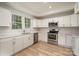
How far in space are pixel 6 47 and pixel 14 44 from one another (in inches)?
10.9

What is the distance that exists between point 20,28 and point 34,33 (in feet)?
1.92

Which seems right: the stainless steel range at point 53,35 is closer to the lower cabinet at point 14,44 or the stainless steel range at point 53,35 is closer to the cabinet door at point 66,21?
the cabinet door at point 66,21

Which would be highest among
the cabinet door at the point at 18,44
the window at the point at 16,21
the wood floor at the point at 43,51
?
the window at the point at 16,21

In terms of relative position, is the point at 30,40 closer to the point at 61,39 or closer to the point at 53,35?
the point at 53,35

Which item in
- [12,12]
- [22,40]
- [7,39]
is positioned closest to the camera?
[7,39]

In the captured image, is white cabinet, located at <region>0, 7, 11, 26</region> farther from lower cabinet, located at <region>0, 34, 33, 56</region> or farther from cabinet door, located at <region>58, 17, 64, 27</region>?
cabinet door, located at <region>58, 17, 64, 27</region>

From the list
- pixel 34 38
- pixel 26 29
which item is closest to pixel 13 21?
pixel 26 29

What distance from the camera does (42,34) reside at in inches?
112

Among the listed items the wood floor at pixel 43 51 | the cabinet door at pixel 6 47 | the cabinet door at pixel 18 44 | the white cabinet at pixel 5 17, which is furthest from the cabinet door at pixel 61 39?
the white cabinet at pixel 5 17

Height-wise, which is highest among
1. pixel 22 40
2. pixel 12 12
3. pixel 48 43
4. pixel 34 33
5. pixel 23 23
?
pixel 12 12

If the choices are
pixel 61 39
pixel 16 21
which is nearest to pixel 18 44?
pixel 16 21

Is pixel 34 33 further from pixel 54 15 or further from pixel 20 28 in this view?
pixel 54 15

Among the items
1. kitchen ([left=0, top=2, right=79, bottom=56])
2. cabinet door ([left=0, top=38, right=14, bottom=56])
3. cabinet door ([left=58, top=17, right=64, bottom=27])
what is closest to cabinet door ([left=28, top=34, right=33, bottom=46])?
kitchen ([left=0, top=2, right=79, bottom=56])

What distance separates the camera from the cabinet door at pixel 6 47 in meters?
1.70
